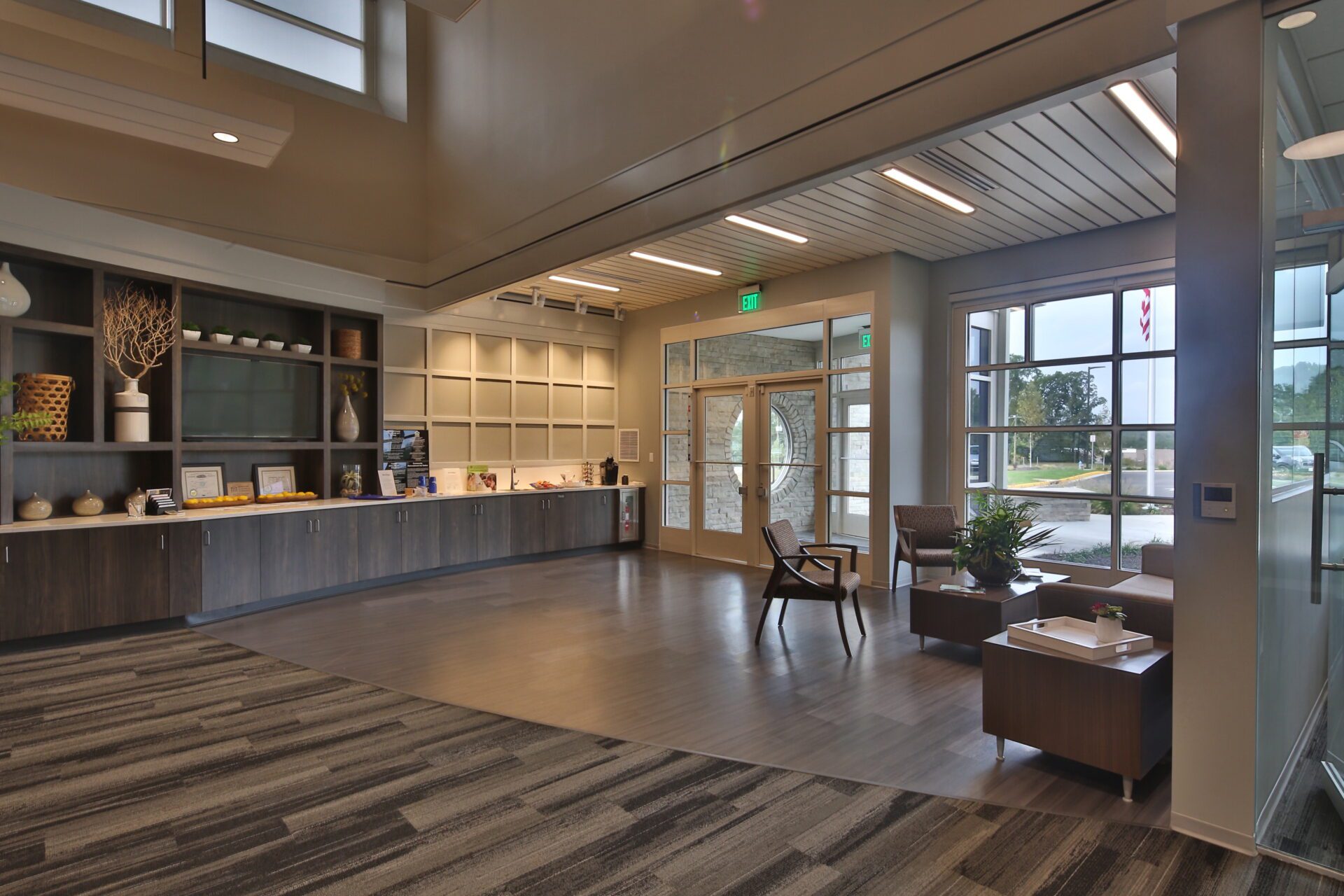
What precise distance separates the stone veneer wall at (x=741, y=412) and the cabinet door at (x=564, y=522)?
1262 mm

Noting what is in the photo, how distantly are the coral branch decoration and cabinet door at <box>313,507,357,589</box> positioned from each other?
1916 mm

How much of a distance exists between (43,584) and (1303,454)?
747 centimetres

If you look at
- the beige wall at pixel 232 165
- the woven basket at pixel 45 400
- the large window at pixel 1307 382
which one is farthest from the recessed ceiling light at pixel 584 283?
the large window at pixel 1307 382

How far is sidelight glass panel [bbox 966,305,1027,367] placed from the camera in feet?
22.2

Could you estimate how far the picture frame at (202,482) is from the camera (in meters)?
6.41

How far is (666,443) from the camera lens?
9.48 metres

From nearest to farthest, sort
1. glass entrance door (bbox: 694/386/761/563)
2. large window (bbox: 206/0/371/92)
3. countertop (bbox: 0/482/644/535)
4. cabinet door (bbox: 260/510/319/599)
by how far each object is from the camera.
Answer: countertop (bbox: 0/482/644/535) → cabinet door (bbox: 260/510/319/599) → large window (bbox: 206/0/371/92) → glass entrance door (bbox: 694/386/761/563)

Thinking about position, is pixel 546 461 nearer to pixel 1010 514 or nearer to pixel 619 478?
pixel 619 478

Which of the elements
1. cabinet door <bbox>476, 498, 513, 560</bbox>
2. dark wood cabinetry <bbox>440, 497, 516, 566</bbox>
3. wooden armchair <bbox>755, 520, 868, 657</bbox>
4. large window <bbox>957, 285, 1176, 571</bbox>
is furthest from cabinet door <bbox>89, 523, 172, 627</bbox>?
large window <bbox>957, 285, 1176, 571</bbox>

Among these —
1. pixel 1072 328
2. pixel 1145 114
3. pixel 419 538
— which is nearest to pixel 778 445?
pixel 1072 328

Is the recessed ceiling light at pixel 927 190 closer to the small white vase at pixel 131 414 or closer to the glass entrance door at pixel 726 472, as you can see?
the glass entrance door at pixel 726 472

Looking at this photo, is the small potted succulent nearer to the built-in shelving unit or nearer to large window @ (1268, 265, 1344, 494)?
large window @ (1268, 265, 1344, 494)

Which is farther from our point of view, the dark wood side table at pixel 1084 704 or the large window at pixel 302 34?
the large window at pixel 302 34

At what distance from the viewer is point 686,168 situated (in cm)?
455
